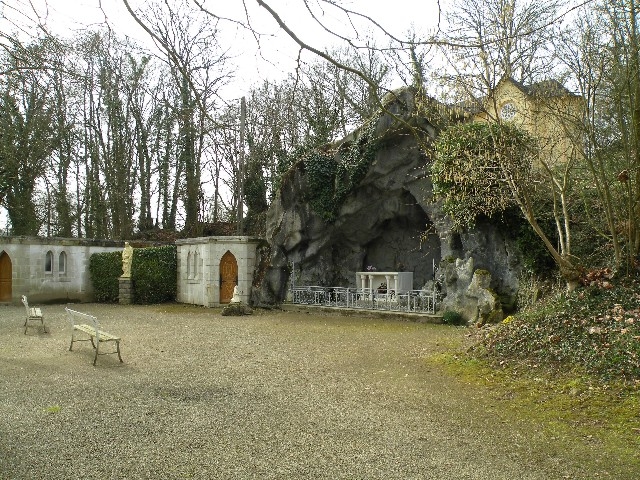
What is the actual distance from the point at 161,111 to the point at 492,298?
60.7ft

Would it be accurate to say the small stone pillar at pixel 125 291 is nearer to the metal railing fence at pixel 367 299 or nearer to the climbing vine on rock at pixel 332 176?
the metal railing fence at pixel 367 299

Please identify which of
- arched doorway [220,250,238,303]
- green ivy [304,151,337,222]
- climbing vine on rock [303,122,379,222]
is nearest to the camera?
climbing vine on rock [303,122,379,222]

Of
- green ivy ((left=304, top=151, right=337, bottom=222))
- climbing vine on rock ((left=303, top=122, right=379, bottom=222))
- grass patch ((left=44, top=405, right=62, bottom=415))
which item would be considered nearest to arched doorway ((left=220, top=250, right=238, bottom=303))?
climbing vine on rock ((left=303, top=122, right=379, bottom=222))

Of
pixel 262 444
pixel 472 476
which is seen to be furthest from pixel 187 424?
pixel 472 476

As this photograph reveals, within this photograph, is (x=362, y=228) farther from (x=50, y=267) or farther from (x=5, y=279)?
(x=5, y=279)

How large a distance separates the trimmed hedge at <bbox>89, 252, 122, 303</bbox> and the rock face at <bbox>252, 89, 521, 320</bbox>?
642 centimetres

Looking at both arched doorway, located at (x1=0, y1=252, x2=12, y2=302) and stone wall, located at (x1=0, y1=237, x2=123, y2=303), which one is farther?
arched doorway, located at (x1=0, y1=252, x2=12, y2=302)

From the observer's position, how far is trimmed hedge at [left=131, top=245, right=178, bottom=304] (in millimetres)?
20375

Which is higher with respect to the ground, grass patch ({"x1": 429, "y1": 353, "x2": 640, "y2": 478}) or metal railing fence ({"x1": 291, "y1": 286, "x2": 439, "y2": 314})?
metal railing fence ({"x1": 291, "y1": 286, "x2": 439, "y2": 314})

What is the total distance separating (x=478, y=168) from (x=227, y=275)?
1093cm

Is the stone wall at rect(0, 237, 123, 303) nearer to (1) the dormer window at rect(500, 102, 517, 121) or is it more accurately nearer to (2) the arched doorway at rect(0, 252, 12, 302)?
(2) the arched doorway at rect(0, 252, 12, 302)

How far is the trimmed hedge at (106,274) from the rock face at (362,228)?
6416 mm

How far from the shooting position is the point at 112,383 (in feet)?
23.5

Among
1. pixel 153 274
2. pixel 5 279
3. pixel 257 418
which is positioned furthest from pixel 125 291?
pixel 257 418
